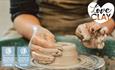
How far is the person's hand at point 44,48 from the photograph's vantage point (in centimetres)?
84

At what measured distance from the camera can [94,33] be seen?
2.94ft

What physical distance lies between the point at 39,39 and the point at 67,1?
181 mm

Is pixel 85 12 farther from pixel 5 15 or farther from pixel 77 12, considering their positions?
pixel 5 15

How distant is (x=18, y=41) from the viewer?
95cm

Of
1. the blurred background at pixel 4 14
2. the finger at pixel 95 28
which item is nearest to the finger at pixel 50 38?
the finger at pixel 95 28

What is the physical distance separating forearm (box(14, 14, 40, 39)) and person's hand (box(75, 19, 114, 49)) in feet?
0.50

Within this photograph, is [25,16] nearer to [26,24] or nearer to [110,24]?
[26,24]

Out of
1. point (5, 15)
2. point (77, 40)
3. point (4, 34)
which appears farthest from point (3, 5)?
point (77, 40)

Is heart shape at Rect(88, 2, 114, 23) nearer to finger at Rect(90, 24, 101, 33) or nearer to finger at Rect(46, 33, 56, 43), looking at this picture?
finger at Rect(90, 24, 101, 33)

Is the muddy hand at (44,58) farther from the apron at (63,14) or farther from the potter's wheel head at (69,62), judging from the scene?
the apron at (63,14)

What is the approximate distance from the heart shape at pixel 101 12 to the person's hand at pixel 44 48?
0.15 meters

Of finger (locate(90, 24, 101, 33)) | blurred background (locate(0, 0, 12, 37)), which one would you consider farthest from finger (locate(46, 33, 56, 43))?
blurred background (locate(0, 0, 12, 37))

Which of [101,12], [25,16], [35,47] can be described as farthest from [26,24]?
[101,12]

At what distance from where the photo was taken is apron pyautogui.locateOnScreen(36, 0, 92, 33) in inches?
38.1
